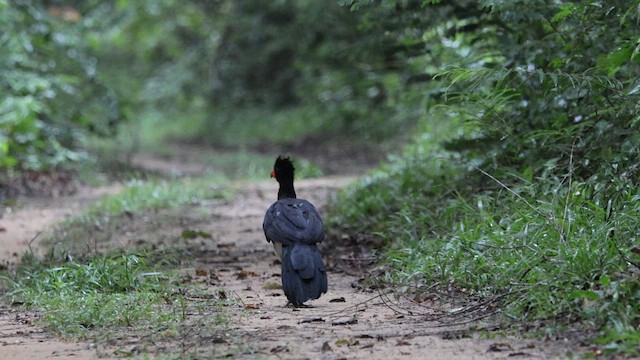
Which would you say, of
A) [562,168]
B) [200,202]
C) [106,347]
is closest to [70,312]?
[106,347]

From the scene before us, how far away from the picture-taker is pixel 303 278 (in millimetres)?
6383

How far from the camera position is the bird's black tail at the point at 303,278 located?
6.36 metres

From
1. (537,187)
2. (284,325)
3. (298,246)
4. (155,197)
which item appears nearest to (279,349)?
(284,325)

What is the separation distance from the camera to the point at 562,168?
7922 mm

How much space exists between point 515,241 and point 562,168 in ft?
5.29

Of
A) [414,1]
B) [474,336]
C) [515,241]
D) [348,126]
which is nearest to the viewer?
[474,336]

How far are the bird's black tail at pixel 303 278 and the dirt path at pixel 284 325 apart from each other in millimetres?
125

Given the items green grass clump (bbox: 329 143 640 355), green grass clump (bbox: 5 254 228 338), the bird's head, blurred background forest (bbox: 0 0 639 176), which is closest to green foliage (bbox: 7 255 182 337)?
green grass clump (bbox: 5 254 228 338)

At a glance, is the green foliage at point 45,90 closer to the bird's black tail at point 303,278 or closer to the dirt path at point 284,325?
the dirt path at point 284,325

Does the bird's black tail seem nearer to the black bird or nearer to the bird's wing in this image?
the black bird

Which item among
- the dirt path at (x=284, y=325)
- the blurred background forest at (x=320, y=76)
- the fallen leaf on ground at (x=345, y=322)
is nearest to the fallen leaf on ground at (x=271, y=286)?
the dirt path at (x=284, y=325)

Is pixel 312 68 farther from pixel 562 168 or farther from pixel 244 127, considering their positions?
pixel 562 168

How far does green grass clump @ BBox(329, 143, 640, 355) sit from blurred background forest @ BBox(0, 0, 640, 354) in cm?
2

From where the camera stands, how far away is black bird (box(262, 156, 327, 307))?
20.9 ft
